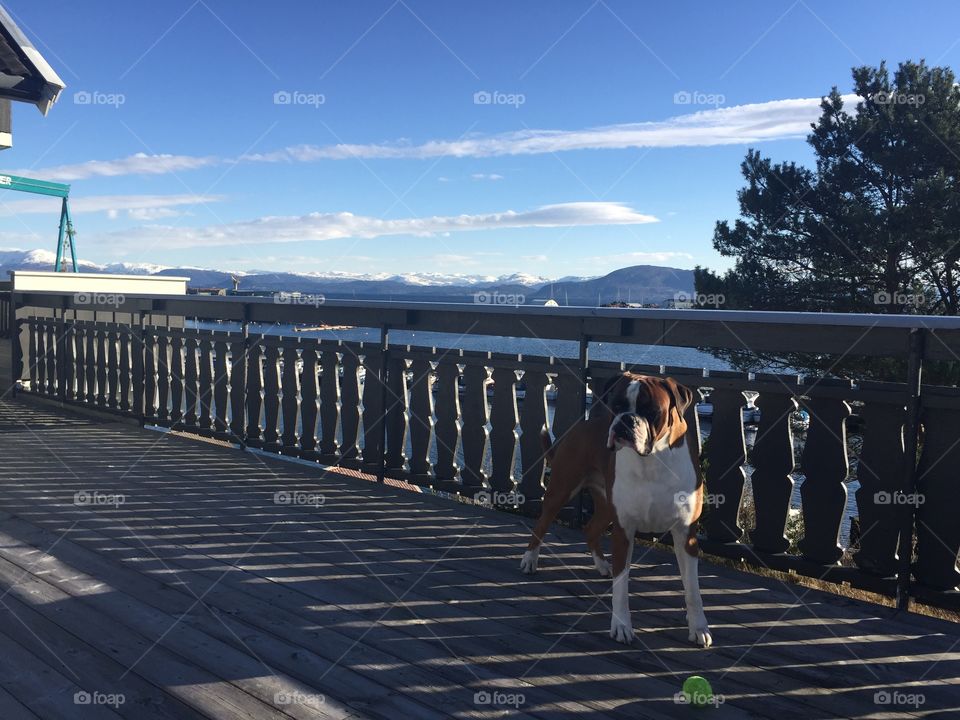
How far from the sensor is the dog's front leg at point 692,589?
103 inches

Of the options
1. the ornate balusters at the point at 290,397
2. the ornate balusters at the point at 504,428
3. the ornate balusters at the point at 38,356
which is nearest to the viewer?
the ornate balusters at the point at 504,428

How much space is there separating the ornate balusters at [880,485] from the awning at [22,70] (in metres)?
5.92

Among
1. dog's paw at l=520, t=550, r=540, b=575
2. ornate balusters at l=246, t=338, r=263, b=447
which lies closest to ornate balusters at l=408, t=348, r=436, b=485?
dog's paw at l=520, t=550, r=540, b=575

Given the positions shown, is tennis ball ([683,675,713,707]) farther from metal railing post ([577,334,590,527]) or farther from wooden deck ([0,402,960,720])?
metal railing post ([577,334,590,527])

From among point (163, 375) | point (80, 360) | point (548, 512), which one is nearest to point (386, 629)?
point (548, 512)

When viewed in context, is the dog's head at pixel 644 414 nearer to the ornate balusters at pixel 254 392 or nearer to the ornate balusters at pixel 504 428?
the ornate balusters at pixel 504 428

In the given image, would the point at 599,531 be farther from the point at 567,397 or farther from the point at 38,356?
the point at 38,356

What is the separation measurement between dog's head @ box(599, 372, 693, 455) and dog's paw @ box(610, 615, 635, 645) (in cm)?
63

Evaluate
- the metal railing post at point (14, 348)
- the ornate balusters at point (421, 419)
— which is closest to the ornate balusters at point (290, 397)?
the ornate balusters at point (421, 419)

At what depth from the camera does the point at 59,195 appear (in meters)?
15.5

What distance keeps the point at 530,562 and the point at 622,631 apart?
29.7 inches

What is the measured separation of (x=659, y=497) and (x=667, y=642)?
1.70ft

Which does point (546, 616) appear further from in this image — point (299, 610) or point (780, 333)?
point (780, 333)

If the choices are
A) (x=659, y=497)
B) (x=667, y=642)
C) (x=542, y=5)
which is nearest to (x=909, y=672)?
(x=667, y=642)
